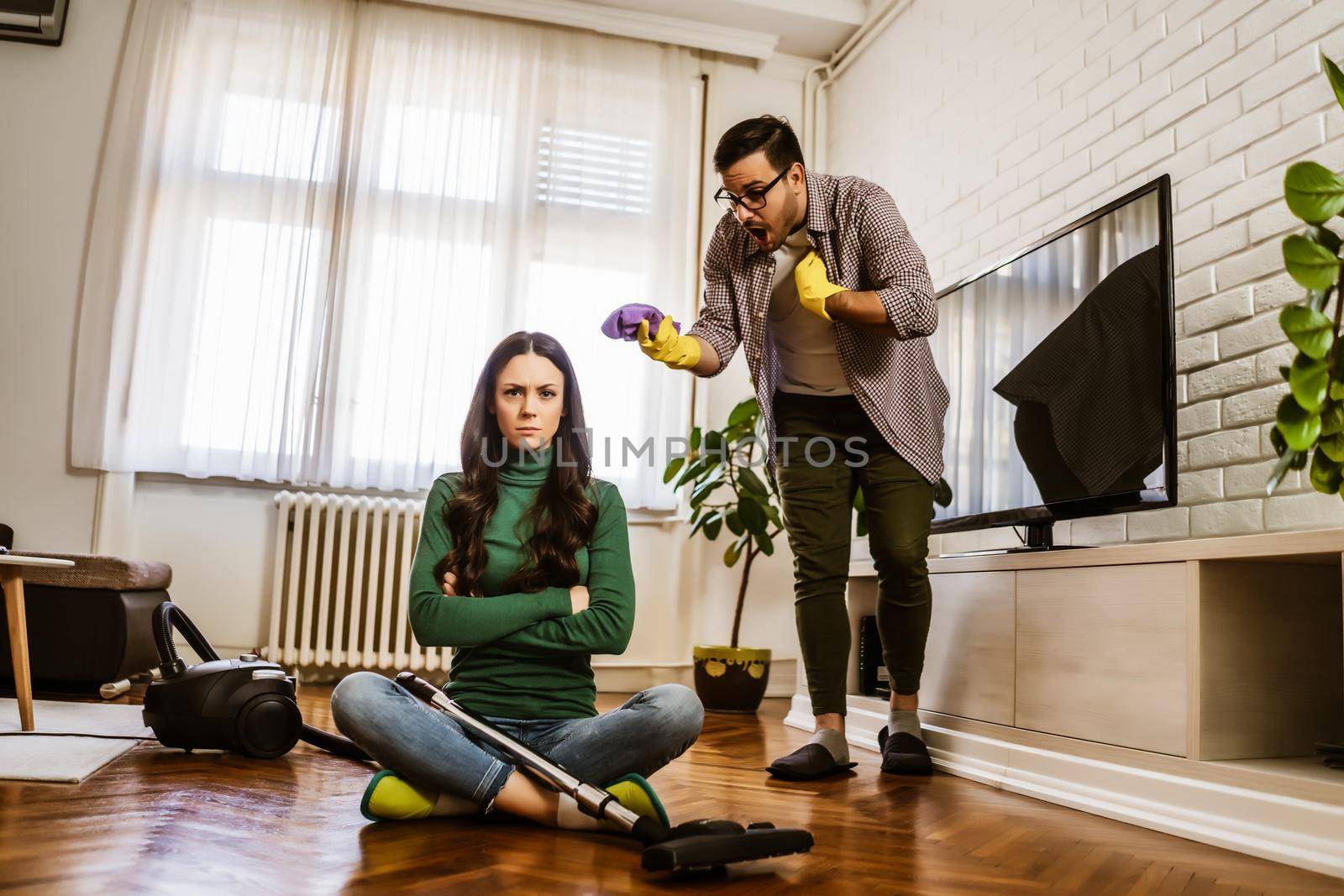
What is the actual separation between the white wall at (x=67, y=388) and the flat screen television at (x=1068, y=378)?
186 centimetres

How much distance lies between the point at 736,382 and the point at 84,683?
2572mm

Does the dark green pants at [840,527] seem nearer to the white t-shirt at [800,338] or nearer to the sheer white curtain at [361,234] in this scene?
the white t-shirt at [800,338]

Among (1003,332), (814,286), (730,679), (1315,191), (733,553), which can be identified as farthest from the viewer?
(733,553)

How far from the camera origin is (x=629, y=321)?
1.86m

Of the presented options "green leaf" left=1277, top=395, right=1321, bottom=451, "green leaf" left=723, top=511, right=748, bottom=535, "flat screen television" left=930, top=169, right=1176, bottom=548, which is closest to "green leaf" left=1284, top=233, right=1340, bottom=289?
"green leaf" left=1277, top=395, right=1321, bottom=451

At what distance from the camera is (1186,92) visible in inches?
90.1

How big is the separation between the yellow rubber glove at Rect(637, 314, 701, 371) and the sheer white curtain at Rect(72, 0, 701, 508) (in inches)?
78.6

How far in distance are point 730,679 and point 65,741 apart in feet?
6.73

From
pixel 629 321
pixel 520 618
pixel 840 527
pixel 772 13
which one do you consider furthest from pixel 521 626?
pixel 772 13

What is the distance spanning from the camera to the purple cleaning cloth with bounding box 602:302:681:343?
185 cm

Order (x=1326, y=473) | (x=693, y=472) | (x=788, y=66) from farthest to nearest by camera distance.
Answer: (x=788, y=66)
(x=693, y=472)
(x=1326, y=473)

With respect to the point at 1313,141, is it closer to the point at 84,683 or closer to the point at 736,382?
the point at 736,382

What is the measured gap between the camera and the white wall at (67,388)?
11.9 ft

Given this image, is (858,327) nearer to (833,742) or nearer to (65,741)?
(833,742)
